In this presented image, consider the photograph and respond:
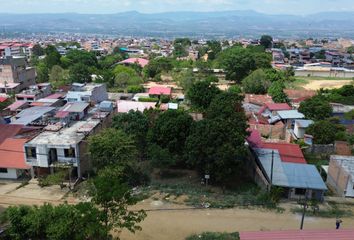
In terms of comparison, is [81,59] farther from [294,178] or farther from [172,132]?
[294,178]

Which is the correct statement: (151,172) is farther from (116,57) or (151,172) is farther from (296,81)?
(116,57)

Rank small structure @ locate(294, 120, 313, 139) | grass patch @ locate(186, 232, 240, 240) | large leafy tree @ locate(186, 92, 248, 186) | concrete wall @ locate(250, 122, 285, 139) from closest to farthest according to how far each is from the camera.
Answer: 1. grass patch @ locate(186, 232, 240, 240)
2. large leafy tree @ locate(186, 92, 248, 186)
3. small structure @ locate(294, 120, 313, 139)
4. concrete wall @ locate(250, 122, 285, 139)

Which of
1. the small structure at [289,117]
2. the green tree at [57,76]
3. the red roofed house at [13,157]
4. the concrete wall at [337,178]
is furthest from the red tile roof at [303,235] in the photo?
the green tree at [57,76]

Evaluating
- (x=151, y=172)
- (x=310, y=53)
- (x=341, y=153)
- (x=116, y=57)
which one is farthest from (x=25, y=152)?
(x=310, y=53)

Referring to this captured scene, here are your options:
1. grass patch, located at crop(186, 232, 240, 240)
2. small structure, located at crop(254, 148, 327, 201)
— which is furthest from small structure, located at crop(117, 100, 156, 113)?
grass patch, located at crop(186, 232, 240, 240)

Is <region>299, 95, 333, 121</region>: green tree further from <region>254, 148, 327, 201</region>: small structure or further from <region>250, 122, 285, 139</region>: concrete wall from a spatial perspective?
<region>254, 148, 327, 201</region>: small structure

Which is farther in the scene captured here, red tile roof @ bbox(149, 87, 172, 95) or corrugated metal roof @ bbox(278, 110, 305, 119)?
red tile roof @ bbox(149, 87, 172, 95)

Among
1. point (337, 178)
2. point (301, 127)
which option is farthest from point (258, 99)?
point (337, 178)

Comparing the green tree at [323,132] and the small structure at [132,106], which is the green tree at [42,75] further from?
the green tree at [323,132]
